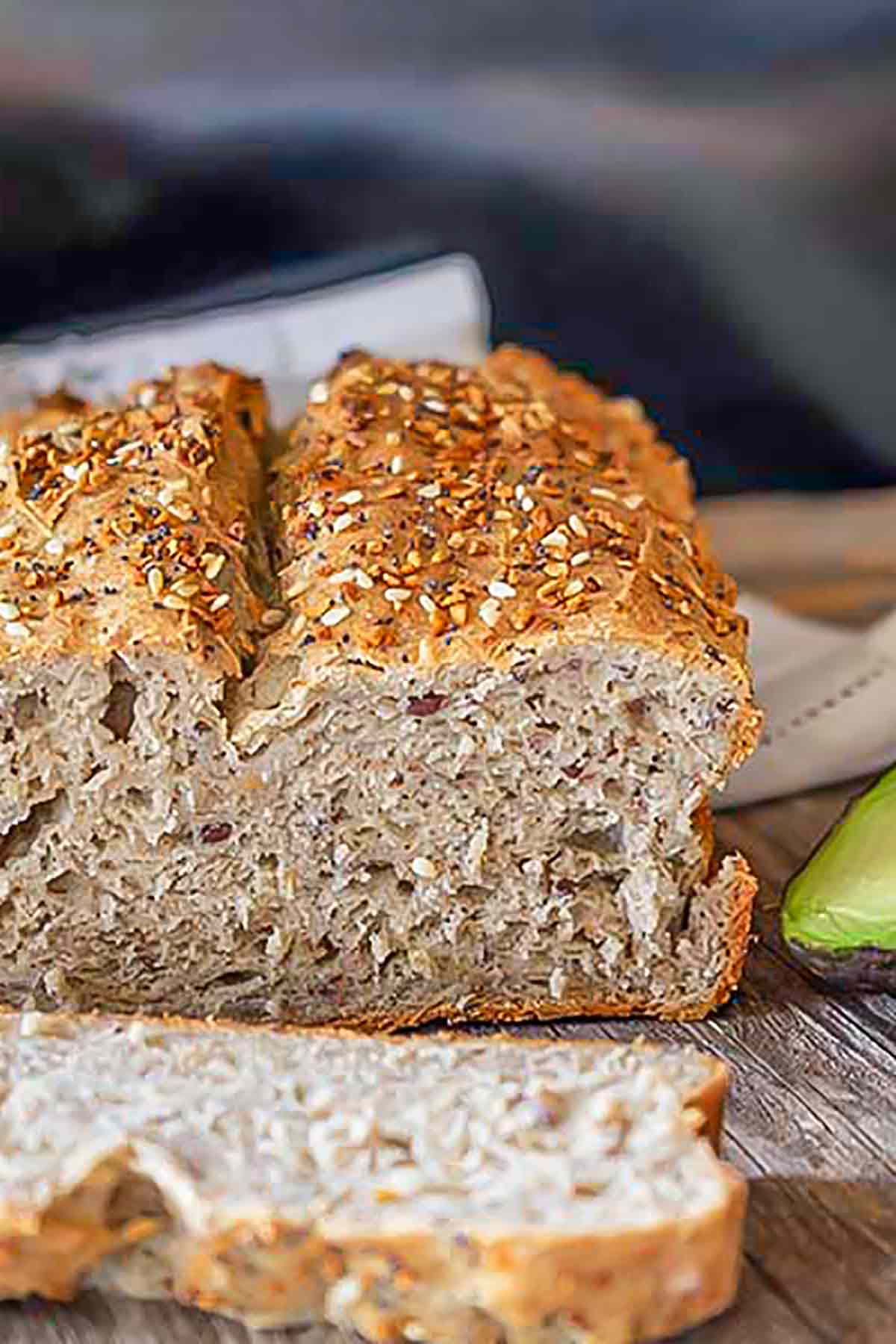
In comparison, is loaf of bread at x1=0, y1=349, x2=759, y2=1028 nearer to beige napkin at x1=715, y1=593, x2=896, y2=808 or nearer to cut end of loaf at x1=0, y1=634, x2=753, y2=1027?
cut end of loaf at x1=0, y1=634, x2=753, y2=1027

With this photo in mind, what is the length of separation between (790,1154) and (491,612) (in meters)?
0.97

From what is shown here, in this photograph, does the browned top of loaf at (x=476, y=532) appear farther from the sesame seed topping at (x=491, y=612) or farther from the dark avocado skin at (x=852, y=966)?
the dark avocado skin at (x=852, y=966)

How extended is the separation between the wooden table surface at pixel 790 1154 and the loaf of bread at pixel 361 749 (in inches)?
5.9

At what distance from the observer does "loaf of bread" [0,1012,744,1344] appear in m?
2.86

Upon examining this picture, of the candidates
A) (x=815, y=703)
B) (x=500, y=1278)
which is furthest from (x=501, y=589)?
(x=815, y=703)

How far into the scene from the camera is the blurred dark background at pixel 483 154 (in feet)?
21.1

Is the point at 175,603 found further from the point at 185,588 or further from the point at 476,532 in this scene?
the point at 476,532

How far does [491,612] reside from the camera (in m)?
3.60

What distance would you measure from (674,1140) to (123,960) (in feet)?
3.63

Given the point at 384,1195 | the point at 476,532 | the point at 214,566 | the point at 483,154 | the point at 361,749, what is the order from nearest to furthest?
the point at 384,1195
the point at 361,749
the point at 214,566
the point at 476,532
the point at 483,154

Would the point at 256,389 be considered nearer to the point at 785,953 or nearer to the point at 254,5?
the point at 785,953

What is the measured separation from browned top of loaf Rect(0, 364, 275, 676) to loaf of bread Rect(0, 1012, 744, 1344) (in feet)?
2.29

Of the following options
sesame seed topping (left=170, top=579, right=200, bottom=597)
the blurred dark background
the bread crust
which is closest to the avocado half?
the bread crust

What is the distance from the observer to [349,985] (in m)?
3.79
